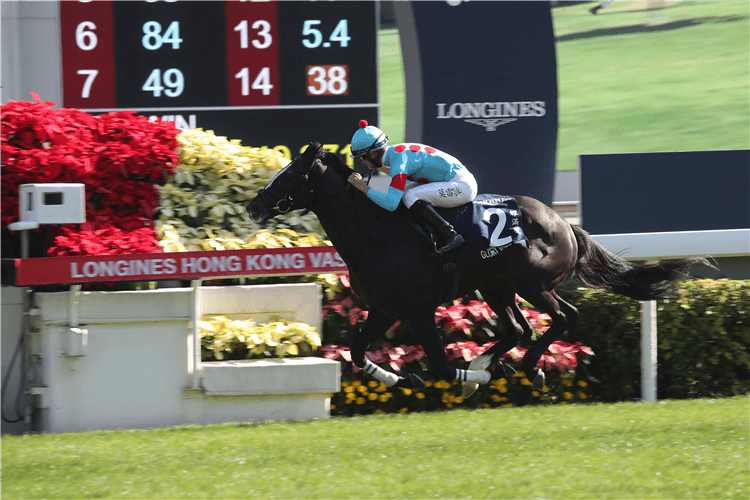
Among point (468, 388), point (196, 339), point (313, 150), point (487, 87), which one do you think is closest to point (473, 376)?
point (468, 388)

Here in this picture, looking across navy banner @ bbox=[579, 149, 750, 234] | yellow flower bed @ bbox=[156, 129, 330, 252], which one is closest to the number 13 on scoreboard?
yellow flower bed @ bbox=[156, 129, 330, 252]

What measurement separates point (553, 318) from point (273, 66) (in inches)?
134

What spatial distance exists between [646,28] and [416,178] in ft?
76.5

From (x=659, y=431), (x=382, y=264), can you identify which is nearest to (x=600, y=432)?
(x=659, y=431)

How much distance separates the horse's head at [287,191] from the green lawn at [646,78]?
13.9m

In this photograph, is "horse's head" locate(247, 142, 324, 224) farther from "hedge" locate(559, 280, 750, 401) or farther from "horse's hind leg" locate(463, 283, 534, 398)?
"hedge" locate(559, 280, 750, 401)

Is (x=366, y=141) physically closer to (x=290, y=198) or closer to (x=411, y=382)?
(x=290, y=198)

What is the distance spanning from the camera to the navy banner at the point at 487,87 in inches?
317

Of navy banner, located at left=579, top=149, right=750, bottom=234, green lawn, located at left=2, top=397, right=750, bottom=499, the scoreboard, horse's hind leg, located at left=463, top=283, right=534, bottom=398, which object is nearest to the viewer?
green lawn, located at left=2, top=397, right=750, bottom=499

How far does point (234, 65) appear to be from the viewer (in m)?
7.75

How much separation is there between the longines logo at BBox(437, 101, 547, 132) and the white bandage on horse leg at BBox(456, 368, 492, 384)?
10.1 ft

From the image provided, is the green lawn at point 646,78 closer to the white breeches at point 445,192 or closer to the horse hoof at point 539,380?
the horse hoof at point 539,380

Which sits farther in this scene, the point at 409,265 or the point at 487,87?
the point at 487,87

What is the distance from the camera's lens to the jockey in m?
5.35
